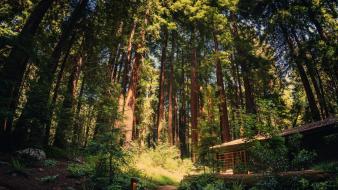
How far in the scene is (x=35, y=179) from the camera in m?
9.19

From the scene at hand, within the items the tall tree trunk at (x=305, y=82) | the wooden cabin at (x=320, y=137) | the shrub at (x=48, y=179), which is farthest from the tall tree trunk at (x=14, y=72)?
the tall tree trunk at (x=305, y=82)

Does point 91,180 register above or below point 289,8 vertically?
below

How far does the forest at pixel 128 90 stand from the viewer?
1022cm

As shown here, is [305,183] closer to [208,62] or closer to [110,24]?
[110,24]

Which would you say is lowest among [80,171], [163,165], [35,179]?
[35,179]

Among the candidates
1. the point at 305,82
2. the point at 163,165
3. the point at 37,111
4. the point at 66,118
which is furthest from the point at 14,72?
the point at 305,82

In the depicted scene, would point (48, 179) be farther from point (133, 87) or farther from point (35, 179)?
point (133, 87)

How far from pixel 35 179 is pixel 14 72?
426 centimetres

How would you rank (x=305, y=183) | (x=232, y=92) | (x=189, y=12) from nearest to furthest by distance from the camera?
(x=305, y=183), (x=189, y=12), (x=232, y=92)

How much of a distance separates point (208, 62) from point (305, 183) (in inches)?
622

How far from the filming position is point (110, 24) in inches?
→ 674

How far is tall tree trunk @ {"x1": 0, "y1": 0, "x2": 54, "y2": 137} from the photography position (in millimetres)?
8302

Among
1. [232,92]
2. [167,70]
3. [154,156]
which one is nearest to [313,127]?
[154,156]

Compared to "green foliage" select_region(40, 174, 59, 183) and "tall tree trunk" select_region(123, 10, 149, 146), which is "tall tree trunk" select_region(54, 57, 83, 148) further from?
"tall tree trunk" select_region(123, 10, 149, 146)
